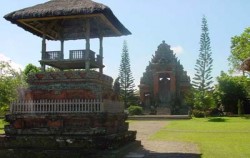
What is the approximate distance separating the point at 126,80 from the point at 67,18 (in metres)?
40.1

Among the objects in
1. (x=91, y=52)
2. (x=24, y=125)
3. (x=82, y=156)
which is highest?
(x=91, y=52)

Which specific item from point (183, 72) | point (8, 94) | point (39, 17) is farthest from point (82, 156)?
point (183, 72)

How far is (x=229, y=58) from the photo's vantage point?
152 feet

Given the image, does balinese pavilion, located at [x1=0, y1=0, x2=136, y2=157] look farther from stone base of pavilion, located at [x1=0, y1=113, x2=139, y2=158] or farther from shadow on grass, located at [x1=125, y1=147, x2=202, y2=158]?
shadow on grass, located at [x1=125, y1=147, x2=202, y2=158]

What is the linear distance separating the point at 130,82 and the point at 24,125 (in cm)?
4154

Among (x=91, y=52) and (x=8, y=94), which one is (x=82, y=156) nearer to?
(x=91, y=52)

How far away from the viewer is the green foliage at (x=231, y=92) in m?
43.7

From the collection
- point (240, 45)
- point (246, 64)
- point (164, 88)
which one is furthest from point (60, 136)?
point (164, 88)

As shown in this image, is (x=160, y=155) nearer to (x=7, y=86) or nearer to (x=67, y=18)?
(x=67, y=18)

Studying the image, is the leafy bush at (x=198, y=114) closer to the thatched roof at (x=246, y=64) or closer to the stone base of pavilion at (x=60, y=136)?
the thatched roof at (x=246, y=64)

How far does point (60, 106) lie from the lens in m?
12.0

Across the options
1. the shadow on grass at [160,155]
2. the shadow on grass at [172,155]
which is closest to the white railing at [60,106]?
the shadow on grass at [160,155]

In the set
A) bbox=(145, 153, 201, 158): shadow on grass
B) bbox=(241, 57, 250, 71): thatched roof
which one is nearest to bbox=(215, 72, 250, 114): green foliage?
bbox=(241, 57, 250, 71): thatched roof

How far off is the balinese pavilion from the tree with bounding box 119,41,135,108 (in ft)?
126
